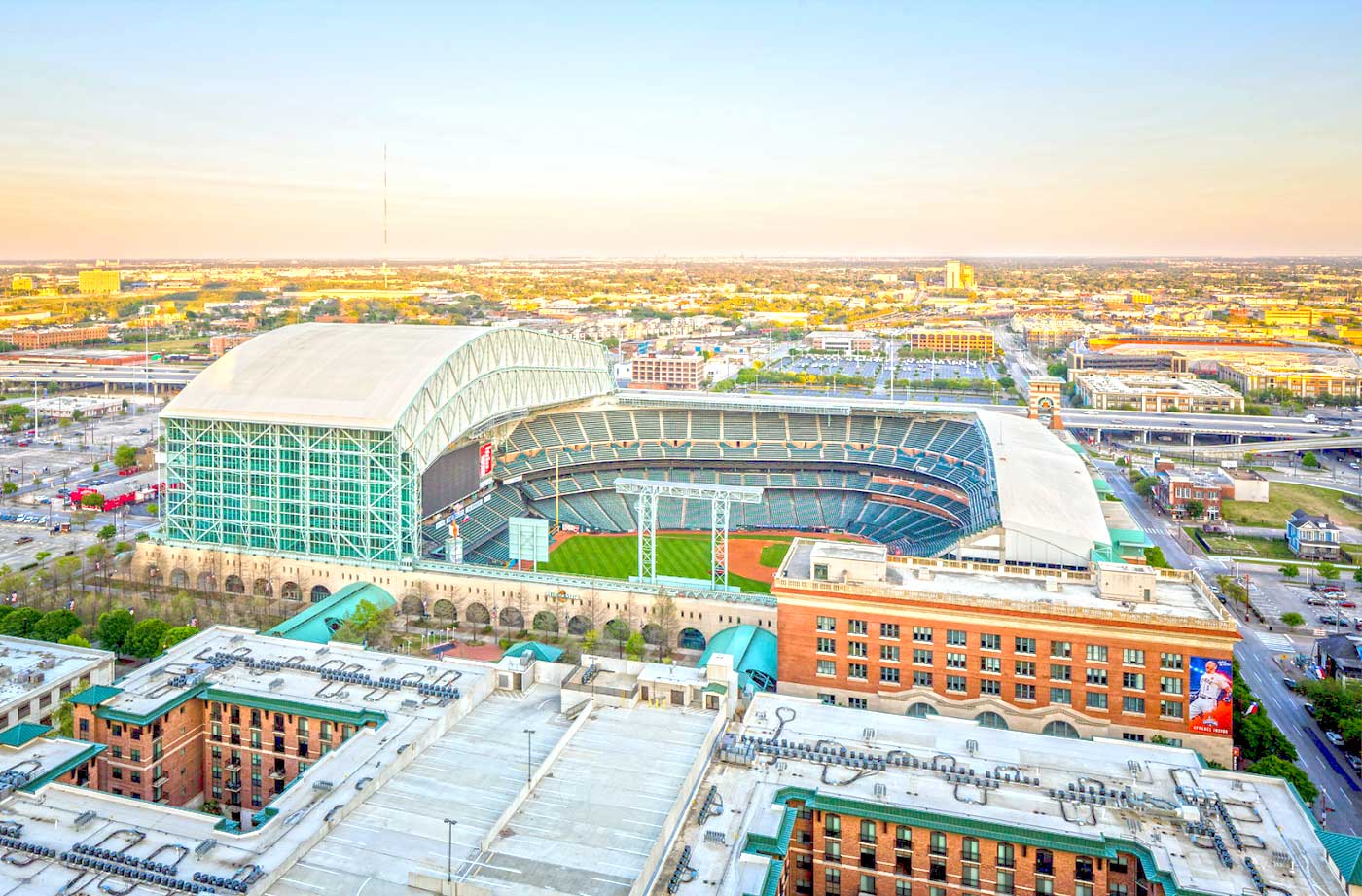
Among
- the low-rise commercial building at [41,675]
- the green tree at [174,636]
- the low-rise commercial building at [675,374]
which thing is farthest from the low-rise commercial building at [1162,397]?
the low-rise commercial building at [41,675]

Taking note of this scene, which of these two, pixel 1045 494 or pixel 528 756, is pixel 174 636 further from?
pixel 1045 494

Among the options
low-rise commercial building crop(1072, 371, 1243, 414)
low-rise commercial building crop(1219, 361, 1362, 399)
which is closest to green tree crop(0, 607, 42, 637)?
low-rise commercial building crop(1072, 371, 1243, 414)

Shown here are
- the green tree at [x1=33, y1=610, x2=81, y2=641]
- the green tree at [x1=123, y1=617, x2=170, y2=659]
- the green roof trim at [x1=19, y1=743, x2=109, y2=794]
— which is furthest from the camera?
the green tree at [x1=33, y1=610, x2=81, y2=641]

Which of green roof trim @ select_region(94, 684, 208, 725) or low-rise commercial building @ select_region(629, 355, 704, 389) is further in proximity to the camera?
low-rise commercial building @ select_region(629, 355, 704, 389)

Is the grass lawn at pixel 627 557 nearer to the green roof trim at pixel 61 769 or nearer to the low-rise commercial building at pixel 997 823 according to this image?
the low-rise commercial building at pixel 997 823

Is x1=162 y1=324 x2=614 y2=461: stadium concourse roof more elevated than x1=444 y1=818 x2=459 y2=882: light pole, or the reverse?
x1=162 y1=324 x2=614 y2=461: stadium concourse roof

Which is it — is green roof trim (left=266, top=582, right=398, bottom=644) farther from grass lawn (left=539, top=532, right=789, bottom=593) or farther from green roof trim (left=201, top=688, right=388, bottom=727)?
grass lawn (left=539, top=532, right=789, bottom=593)

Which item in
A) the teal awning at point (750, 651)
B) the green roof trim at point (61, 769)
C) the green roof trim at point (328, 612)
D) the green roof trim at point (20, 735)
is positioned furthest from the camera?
the green roof trim at point (328, 612)
